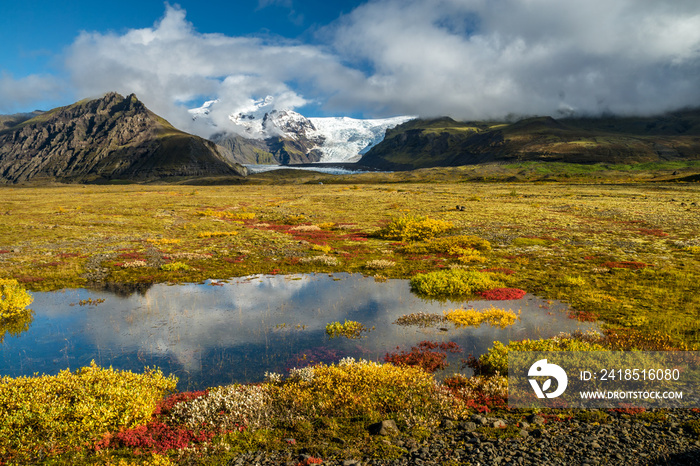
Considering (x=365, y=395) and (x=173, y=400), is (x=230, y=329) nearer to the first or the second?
(x=173, y=400)

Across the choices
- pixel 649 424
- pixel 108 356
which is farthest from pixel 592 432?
pixel 108 356

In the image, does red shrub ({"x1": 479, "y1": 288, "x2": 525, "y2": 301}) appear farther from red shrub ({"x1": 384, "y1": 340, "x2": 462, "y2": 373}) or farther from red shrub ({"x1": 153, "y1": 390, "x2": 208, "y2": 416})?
red shrub ({"x1": 153, "y1": 390, "x2": 208, "y2": 416})

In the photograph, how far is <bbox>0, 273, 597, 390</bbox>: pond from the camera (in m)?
13.7

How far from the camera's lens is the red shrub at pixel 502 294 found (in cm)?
2069

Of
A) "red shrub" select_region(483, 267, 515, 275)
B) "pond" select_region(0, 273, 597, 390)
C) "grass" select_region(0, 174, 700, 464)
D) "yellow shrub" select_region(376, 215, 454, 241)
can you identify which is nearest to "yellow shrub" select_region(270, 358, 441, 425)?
"grass" select_region(0, 174, 700, 464)

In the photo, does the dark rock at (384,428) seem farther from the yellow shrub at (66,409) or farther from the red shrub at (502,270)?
the red shrub at (502,270)

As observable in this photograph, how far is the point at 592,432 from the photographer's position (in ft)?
29.8

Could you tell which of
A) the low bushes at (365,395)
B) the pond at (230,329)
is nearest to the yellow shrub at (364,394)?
the low bushes at (365,395)

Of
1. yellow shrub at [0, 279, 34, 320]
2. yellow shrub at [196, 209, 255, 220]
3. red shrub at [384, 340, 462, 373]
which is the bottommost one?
red shrub at [384, 340, 462, 373]

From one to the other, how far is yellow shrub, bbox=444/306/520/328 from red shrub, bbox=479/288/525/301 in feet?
7.77

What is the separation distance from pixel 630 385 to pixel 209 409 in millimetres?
12654

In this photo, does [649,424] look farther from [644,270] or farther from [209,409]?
[644,270]

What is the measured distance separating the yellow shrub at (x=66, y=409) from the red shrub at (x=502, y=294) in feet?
55.8

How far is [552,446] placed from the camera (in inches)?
340
